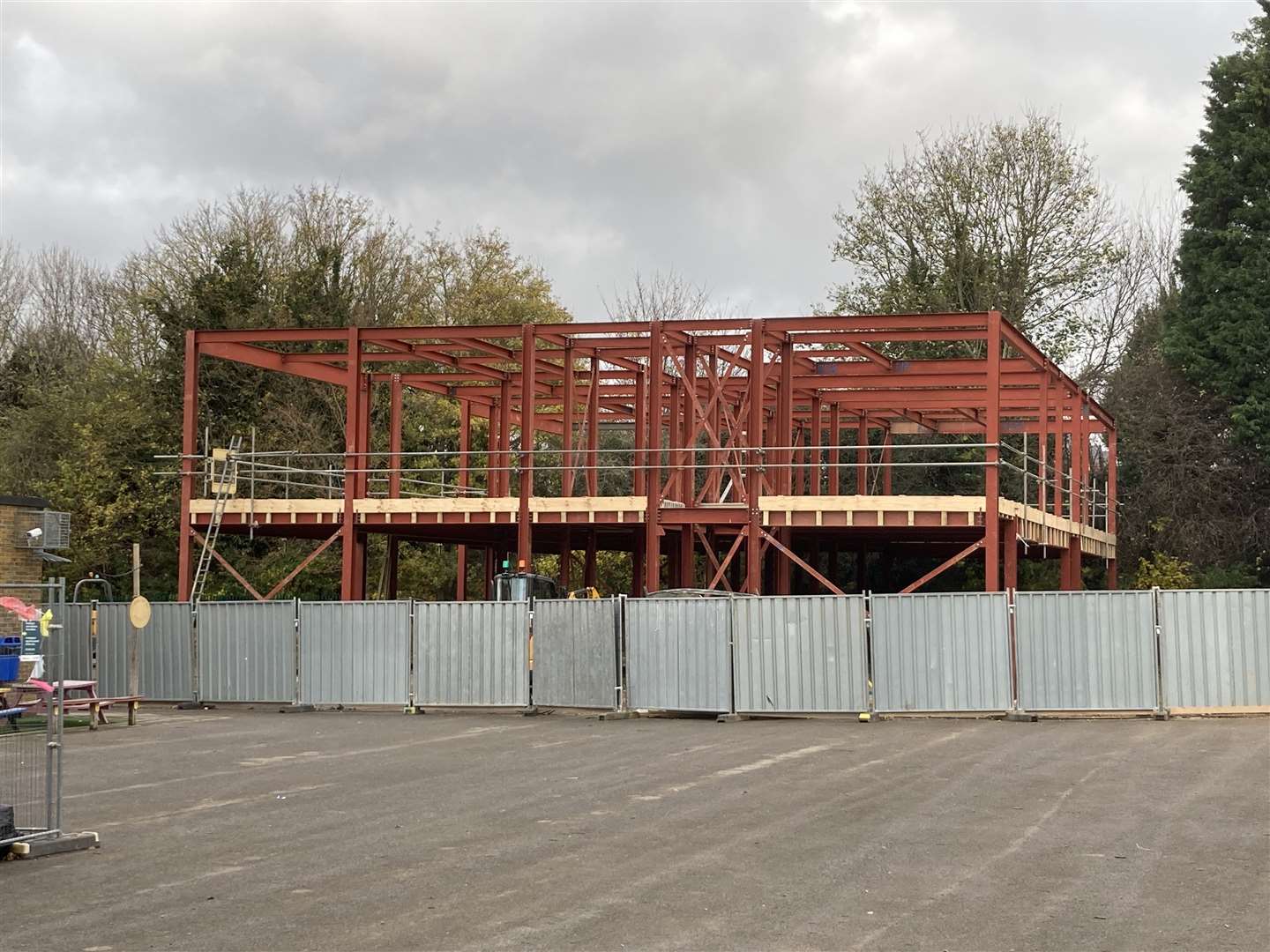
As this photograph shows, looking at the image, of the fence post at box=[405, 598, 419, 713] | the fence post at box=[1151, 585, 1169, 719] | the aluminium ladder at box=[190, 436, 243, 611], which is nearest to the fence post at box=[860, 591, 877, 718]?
the fence post at box=[1151, 585, 1169, 719]

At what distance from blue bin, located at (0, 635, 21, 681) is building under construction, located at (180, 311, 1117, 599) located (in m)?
6.83

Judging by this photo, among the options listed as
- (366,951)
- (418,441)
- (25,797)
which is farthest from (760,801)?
(418,441)

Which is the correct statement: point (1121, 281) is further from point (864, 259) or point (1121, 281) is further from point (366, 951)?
point (366, 951)

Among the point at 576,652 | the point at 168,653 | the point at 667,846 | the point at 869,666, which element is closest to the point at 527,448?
the point at 576,652

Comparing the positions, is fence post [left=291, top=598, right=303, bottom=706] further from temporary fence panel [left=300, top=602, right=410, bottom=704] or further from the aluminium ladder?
the aluminium ladder

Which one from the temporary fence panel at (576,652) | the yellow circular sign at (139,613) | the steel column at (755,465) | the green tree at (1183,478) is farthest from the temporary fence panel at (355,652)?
the green tree at (1183,478)

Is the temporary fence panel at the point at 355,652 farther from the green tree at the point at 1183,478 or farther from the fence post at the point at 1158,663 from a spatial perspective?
the green tree at the point at 1183,478

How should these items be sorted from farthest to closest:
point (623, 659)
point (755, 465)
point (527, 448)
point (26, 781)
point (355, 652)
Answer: point (527, 448), point (755, 465), point (355, 652), point (623, 659), point (26, 781)

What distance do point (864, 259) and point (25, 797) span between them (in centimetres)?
3545

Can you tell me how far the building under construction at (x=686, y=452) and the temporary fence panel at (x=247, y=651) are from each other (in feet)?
12.6

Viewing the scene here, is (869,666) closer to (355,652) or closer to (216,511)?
(355,652)

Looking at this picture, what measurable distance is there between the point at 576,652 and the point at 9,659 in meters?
8.10

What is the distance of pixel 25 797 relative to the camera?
12.6 m

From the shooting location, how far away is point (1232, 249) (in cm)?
3672
